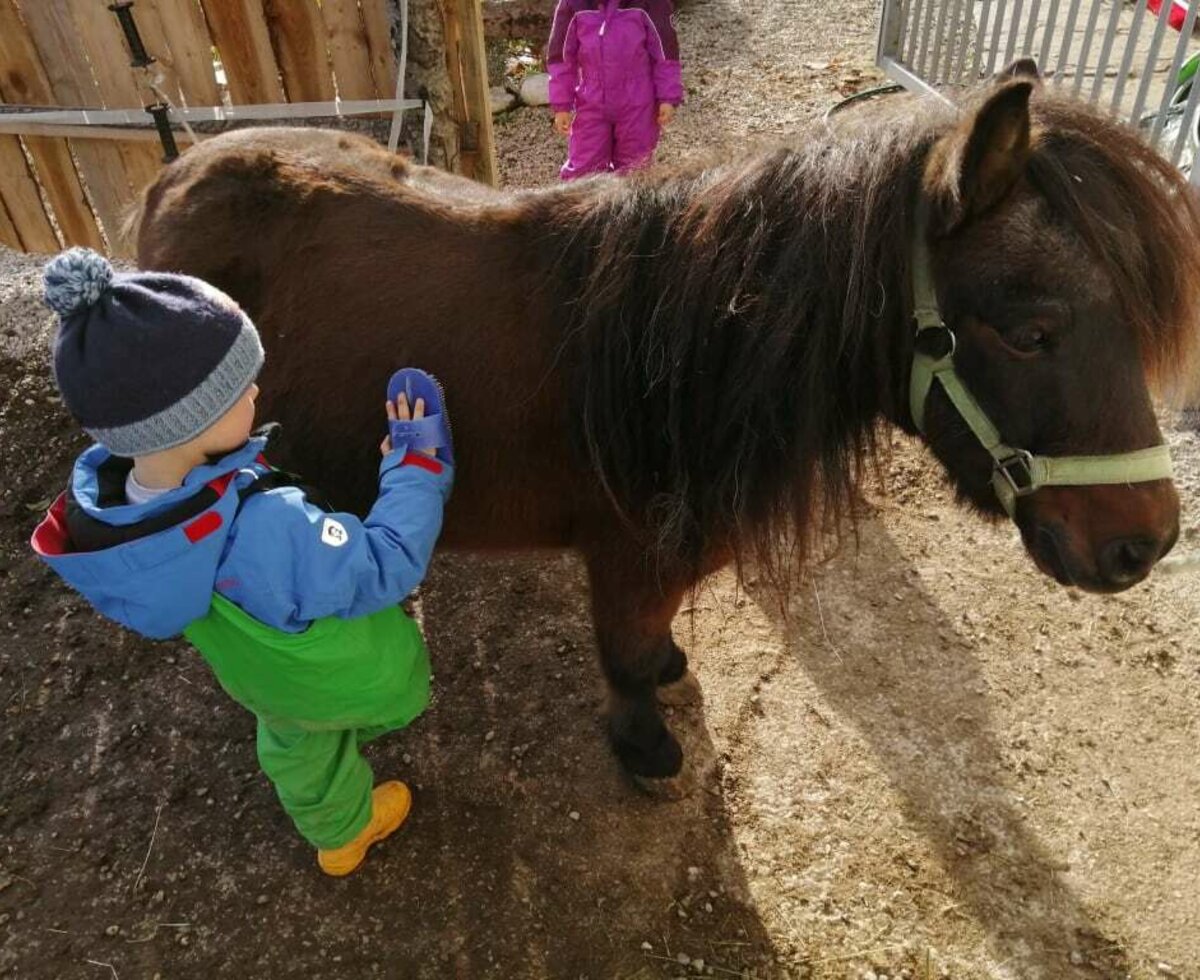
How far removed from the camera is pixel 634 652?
232cm

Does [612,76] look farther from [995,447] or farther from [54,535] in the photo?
[54,535]

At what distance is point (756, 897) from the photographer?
2.29 meters

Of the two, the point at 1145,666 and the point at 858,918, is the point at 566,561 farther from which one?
the point at 1145,666

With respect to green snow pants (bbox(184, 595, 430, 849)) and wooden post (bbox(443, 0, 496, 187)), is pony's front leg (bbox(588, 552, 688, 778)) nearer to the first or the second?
green snow pants (bbox(184, 595, 430, 849))

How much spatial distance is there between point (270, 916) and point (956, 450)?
2.11 m

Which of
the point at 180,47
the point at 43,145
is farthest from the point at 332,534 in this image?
the point at 43,145

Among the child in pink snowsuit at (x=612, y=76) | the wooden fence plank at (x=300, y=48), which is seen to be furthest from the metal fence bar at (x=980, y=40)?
the wooden fence plank at (x=300, y=48)

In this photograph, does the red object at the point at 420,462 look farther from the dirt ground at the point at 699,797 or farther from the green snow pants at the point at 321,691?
the dirt ground at the point at 699,797

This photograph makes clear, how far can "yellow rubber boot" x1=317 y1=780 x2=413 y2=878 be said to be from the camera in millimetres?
2275

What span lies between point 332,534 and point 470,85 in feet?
10.3

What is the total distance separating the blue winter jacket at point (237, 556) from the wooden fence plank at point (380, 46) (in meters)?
2.85

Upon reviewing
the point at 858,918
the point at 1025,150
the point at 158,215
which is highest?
the point at 1025,150

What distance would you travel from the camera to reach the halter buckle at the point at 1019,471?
1.61m

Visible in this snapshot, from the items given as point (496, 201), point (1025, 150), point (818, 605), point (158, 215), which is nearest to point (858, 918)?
point (818, 605)
